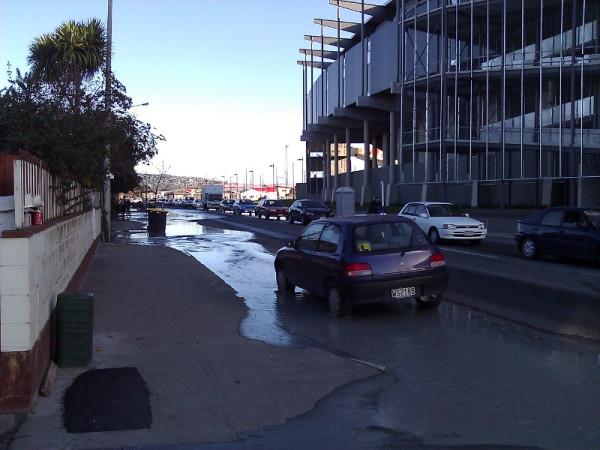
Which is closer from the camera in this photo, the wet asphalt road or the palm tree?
the wet asphalt road

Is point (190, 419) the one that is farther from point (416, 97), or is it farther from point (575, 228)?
point (416, 97)

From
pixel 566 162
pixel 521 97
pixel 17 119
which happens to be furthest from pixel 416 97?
pixel 17 119

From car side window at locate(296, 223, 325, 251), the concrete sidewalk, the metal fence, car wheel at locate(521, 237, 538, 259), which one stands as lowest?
the concrete sidewalk

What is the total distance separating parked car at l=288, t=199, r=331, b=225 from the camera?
121ft

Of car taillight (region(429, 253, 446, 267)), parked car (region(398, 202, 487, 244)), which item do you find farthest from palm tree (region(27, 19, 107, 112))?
car taillight (region(429, 253, 446, 267))

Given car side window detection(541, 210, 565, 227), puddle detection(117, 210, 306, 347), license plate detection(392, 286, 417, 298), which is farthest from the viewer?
car side window detection(541, 210, 565, 227)

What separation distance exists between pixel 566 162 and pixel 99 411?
3218 cm

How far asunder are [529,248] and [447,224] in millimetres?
4604

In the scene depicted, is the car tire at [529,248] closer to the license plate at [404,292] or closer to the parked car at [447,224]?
the parked car at [447,224]

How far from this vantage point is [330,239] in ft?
32.5

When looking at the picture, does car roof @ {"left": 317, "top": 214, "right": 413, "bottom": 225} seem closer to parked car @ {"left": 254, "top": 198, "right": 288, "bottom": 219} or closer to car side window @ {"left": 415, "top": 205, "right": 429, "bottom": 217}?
car side window @ {"left": 415, "top": 205, "right": 429, "bottom": 217}

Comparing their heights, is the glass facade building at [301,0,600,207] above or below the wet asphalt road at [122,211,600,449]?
above

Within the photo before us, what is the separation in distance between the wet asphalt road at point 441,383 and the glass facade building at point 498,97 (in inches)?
964

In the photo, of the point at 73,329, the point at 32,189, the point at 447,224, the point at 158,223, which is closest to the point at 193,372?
the point at 73,329
